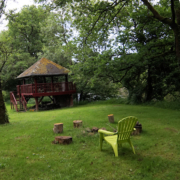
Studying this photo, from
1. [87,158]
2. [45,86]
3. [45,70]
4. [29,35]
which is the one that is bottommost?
[87,158]

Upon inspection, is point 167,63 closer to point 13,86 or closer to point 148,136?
point 148,136

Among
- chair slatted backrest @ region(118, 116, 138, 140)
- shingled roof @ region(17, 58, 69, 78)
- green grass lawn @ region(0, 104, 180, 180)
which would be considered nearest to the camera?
green grass lawn @ region(0, 104, 180, 180)

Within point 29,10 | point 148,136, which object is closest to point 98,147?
point 148,136

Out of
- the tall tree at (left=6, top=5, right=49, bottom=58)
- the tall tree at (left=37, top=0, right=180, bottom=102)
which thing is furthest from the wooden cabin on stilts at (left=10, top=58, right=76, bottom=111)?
the tall tree at (left=6, top=5, right=49, bottom=58)

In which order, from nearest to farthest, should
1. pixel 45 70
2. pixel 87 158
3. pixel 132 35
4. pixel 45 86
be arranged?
pixel 87 158
pixel 132 35
pixel 45 86
pixel 45 70

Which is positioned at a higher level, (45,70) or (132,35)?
(132,35)

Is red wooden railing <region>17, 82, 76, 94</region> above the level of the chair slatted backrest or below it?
above

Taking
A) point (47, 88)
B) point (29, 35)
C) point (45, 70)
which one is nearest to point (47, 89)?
point (47, 88)

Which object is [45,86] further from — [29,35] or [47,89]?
[29,35]

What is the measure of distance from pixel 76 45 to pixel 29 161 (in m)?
9.71

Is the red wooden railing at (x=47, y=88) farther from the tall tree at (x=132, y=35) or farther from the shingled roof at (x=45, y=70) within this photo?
the tall tree at (x=132, y=35)

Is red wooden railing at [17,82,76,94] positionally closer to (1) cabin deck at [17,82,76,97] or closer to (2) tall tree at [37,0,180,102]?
Result: (1) cabin deck at [17,82,76,97]

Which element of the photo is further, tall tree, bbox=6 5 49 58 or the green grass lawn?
tall tree, bbox=6 5 49 58

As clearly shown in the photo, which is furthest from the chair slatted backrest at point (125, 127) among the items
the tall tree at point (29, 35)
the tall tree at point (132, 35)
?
the tall tree at point (29, 35)
